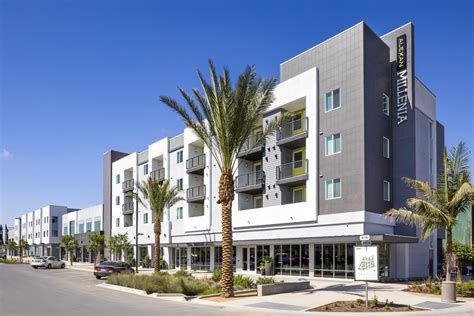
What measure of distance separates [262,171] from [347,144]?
8204mm

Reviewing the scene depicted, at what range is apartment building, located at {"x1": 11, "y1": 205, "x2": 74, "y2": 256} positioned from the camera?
96.9 m

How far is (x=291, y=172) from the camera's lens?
3500 cm

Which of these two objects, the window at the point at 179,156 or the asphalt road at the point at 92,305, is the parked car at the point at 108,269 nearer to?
the asphalt road at the point at 92,305

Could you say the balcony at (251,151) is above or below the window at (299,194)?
above

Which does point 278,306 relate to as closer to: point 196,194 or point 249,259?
point 249,259

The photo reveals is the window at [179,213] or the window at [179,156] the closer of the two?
the window at [179,213]

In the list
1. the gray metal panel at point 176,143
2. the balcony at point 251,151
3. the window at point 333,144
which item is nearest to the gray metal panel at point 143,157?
the gray metal panel at point 176,143

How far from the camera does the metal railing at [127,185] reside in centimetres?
5922

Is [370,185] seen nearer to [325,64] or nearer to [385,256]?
[385,256]

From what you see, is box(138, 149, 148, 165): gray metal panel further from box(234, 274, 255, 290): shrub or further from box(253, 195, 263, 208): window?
box(234, 274, 255, 290): shrub

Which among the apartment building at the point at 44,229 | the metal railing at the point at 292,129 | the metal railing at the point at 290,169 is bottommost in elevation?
the apartment building at the point at 44,229

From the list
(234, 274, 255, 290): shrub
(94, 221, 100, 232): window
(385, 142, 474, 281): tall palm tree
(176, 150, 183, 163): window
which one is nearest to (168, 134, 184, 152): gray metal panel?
(176, 150, 183, 163): window

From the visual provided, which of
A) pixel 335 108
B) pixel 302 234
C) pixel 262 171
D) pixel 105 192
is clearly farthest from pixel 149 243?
pixel 335 108

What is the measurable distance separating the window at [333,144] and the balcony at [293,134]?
7.36ft
